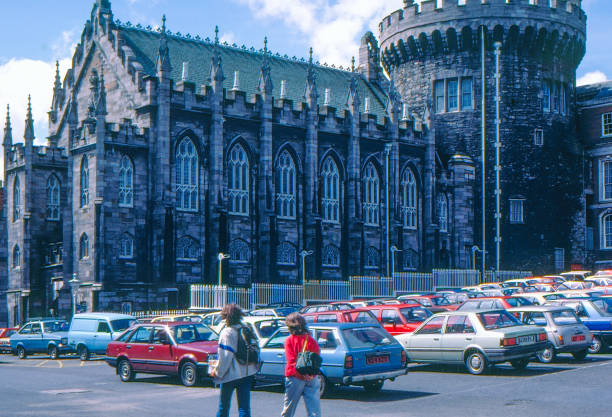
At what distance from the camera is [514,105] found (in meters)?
58.6

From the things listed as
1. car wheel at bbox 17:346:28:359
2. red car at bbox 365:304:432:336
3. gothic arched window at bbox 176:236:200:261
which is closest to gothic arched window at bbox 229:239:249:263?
gothic arched window at bbox 176:236:200:261

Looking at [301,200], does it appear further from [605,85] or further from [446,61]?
[605,85]

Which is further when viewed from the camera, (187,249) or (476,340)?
(187,249)

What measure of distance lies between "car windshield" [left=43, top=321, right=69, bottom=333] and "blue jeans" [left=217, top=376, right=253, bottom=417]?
22.6 m

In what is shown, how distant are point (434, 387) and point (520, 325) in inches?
130

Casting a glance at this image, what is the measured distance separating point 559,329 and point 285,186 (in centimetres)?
3000

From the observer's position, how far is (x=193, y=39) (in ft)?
181

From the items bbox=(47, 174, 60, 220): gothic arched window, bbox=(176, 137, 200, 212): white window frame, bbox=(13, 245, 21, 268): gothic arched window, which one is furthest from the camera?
bbox=(47, 174, 60, 220): gothic arched window

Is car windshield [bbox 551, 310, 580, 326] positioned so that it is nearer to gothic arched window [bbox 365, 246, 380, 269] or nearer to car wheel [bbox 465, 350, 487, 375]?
car wheel [bbox 465, 350, 487, 375]

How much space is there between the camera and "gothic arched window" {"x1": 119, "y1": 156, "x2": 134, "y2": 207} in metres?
44.6

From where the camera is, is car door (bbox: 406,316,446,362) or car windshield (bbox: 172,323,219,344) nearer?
car windshield (bbox: 172,323,219,344)

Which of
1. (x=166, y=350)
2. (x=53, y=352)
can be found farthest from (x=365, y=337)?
(x=53, y=352)

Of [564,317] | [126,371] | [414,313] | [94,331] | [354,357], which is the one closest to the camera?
[354,357]

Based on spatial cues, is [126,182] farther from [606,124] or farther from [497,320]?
[606,124]
